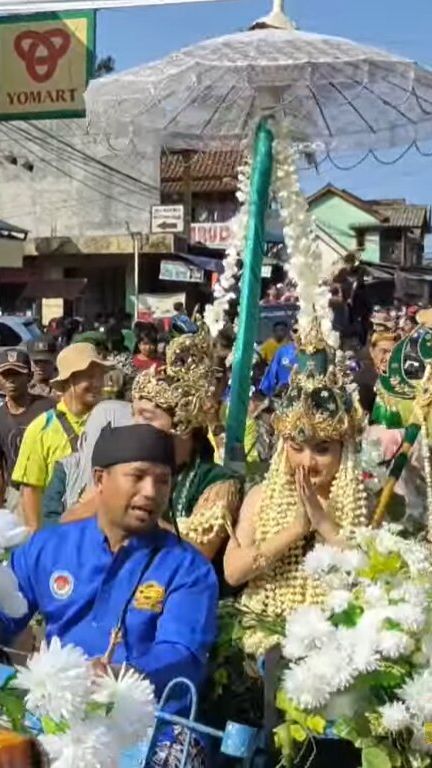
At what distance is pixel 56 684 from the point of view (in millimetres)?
2633

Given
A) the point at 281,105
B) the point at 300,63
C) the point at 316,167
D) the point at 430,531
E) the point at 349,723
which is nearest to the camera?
the point at 349,723

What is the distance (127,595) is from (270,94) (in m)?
3.90

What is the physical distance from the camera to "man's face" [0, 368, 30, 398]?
8.19 meters

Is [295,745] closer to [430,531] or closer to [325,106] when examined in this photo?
[430,531]

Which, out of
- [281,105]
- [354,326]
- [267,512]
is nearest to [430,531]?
[267,512]

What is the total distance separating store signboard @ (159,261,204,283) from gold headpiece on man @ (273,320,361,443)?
25.4 m

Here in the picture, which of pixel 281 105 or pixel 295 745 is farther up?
pixel 281 105

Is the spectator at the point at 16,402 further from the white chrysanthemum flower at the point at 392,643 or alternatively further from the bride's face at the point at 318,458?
the white chrysanthemum flower at the point at 392,643

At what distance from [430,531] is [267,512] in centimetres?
80

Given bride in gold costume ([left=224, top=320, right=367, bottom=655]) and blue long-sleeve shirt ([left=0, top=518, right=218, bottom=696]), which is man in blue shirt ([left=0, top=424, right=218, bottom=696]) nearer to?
blue long-sleeve shirt ([left=0, top=518, right=218, bottom=696])

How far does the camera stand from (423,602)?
148 inches

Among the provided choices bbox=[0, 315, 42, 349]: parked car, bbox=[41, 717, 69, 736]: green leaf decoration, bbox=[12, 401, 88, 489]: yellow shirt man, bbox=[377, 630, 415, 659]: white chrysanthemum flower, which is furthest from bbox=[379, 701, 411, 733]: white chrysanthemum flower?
bbox=[0, 315, 42, 349]: parked car

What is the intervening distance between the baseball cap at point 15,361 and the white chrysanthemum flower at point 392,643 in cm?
490

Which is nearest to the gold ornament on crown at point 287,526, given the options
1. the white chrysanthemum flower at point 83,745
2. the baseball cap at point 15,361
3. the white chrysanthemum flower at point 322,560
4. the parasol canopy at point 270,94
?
the white chrysanthemum flower at point 322,560
